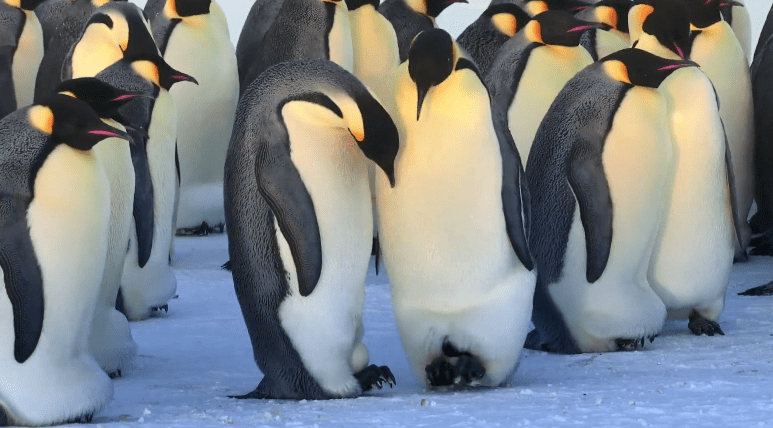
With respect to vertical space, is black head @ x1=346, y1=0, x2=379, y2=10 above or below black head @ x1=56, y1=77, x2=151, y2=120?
below

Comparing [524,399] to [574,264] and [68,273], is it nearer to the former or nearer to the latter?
[574,264]

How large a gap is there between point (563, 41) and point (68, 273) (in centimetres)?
326

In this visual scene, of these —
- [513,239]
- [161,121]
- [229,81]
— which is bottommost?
[229,81]

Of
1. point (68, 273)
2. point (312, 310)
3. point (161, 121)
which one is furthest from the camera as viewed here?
point (161, 121)

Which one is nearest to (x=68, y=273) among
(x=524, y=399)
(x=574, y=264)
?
(x=524, y=399)

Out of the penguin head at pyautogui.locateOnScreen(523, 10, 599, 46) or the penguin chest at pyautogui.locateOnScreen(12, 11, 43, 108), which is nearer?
the penguin head at pyautogui.locateOnScreen(523, 10, 599, 46)

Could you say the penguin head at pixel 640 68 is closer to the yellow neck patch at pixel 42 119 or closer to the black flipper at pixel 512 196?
the black flipper at pixel 512 196

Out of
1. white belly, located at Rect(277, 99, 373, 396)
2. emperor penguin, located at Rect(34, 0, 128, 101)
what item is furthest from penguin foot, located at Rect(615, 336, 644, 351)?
emperor penguin, located at Rect(34, 0, 128, 101)

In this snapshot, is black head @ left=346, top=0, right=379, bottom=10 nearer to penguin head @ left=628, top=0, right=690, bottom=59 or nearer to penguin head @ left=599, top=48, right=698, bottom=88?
penguin head @ left=628, top=0, right=690, bottom=59

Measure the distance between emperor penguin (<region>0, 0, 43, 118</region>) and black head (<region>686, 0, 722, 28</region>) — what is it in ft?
13.0

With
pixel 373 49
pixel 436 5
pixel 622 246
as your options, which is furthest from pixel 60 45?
pixel 622 246

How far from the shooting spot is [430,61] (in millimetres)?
4164

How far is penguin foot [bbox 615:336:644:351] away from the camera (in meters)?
4.94

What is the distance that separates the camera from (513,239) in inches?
168
